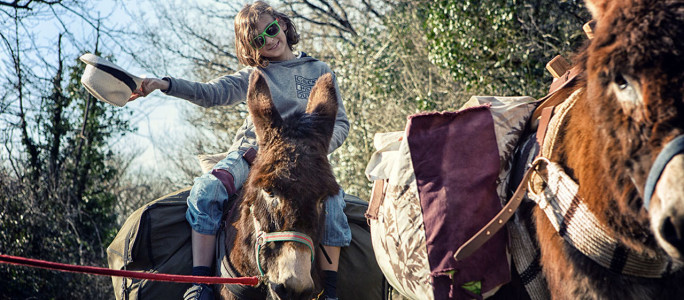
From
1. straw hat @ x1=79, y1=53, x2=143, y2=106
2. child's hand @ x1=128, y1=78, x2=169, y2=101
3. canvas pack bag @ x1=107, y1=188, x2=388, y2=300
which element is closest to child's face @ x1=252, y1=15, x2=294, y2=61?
child's hand @ x1=128, y1=78, x2=169, y2=101

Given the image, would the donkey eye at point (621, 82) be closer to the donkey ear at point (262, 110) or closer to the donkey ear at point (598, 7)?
the donkey ear at point (598, 7)

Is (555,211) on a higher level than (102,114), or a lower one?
lower

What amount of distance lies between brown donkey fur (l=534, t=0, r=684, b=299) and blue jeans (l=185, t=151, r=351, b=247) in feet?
5.39

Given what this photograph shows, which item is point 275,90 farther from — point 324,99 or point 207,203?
point 207,203

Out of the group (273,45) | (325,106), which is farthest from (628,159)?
(273,45)

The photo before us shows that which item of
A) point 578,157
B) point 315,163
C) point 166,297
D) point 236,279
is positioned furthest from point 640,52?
point 166,297

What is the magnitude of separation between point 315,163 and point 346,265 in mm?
985

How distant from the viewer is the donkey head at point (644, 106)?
135 centimetres

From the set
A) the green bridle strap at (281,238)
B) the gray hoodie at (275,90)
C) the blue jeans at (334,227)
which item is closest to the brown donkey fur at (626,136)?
the green bridle strap at (281,238)

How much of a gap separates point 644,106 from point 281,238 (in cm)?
175

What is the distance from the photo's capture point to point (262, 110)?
3.00 m

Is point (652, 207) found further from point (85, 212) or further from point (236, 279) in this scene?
point (85, 212)

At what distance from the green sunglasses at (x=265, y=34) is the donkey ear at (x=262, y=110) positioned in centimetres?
62

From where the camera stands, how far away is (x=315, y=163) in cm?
289
